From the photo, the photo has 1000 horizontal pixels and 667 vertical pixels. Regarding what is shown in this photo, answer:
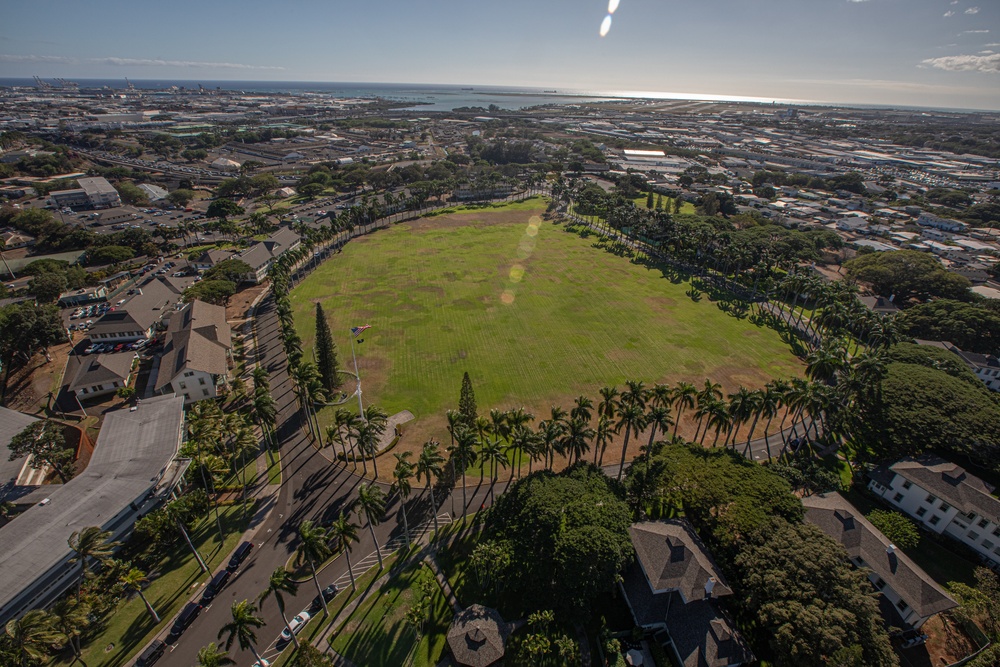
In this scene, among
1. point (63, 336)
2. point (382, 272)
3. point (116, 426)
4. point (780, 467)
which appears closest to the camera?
point (780, 467)

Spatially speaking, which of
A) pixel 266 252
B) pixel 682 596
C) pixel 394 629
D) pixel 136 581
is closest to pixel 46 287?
pixel 266 252

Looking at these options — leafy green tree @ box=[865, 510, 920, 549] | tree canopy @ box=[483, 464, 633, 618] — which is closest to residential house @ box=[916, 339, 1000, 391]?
leafy green tree @ box=[865, 510, 920, 549]

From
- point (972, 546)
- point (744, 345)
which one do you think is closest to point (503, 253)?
point (744, 345)

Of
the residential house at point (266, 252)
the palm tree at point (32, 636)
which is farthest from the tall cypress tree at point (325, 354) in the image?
the residential house at point (266, 252)

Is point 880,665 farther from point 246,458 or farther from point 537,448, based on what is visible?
point 246,458

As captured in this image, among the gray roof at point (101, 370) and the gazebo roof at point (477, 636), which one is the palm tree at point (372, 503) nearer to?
the gazebo roof at point (477, 636)

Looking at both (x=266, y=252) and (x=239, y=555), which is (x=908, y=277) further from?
(x=266, y=252)

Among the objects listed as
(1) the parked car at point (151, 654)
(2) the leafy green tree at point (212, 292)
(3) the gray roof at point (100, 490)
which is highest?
(2) the leafy green tree at point (212, 292)
